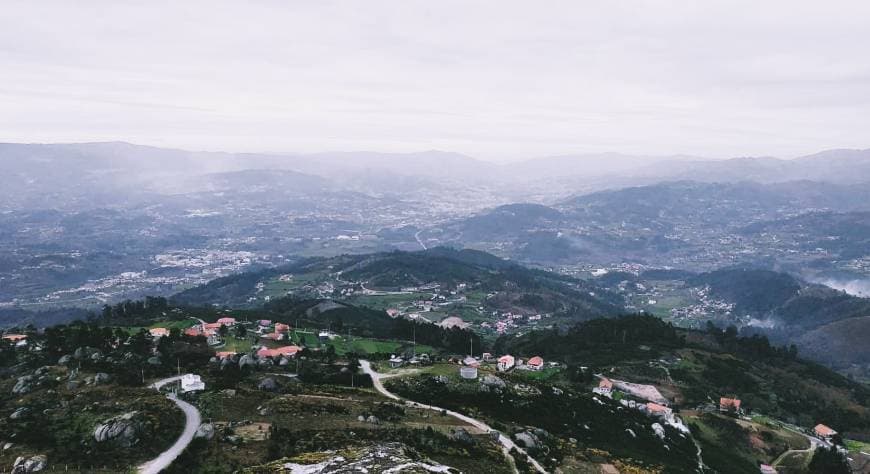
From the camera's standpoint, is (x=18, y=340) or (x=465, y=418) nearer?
(x=465, y=418)

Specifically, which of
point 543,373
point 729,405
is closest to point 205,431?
point 543,373

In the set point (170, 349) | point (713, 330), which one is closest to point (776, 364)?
point (713, 330)

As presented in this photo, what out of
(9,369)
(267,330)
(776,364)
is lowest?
(776,364)

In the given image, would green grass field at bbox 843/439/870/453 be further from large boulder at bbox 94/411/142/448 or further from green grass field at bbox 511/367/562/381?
large boulder at bbox 94/411/142/448

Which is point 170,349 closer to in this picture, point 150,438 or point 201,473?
point 150,438

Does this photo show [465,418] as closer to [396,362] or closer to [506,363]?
[396,362]
